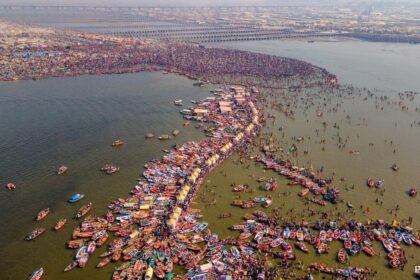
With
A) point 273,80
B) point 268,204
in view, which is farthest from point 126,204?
point 273,80

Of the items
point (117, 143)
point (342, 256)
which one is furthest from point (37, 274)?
point (342, 256)

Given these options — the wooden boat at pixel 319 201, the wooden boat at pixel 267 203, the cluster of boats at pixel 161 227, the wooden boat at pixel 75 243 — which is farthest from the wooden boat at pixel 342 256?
the wooden boat at pixel 75 243

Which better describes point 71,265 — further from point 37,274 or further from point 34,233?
point 34,233

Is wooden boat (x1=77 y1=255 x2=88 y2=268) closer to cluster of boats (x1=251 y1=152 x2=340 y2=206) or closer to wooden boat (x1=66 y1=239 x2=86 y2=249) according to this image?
wooden boat (x1=66 y1=239 x2=86 y2=249)

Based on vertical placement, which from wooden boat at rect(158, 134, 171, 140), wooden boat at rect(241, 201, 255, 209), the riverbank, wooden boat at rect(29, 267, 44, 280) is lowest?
wooden boat at rect(29, 267, 44, 280)

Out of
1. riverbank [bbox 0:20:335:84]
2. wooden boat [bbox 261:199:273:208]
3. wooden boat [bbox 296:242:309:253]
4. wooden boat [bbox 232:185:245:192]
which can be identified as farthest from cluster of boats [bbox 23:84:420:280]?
riverbank [bbox 0:20:335:84]

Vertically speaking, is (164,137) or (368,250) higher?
(164,137)

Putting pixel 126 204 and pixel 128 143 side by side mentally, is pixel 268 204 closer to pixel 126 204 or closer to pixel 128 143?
pixel 126 204
